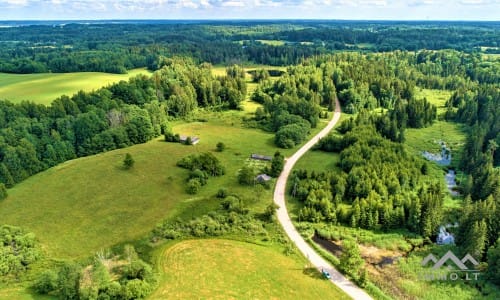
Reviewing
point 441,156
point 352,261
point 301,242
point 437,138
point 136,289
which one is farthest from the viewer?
point 437,138

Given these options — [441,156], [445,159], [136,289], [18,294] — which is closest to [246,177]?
[136,289]

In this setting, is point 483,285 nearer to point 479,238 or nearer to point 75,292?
point 479,238

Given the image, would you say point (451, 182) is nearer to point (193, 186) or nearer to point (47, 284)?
point (193, 186)

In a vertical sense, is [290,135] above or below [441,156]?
above

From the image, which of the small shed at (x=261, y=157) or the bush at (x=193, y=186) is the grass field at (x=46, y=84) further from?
the small shed at (x=261, y=157)

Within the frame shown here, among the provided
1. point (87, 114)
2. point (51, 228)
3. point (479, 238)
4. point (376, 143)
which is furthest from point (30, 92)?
point (479, 238)

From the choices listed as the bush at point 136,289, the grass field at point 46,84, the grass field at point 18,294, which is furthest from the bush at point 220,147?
the grass field at point 46,84
